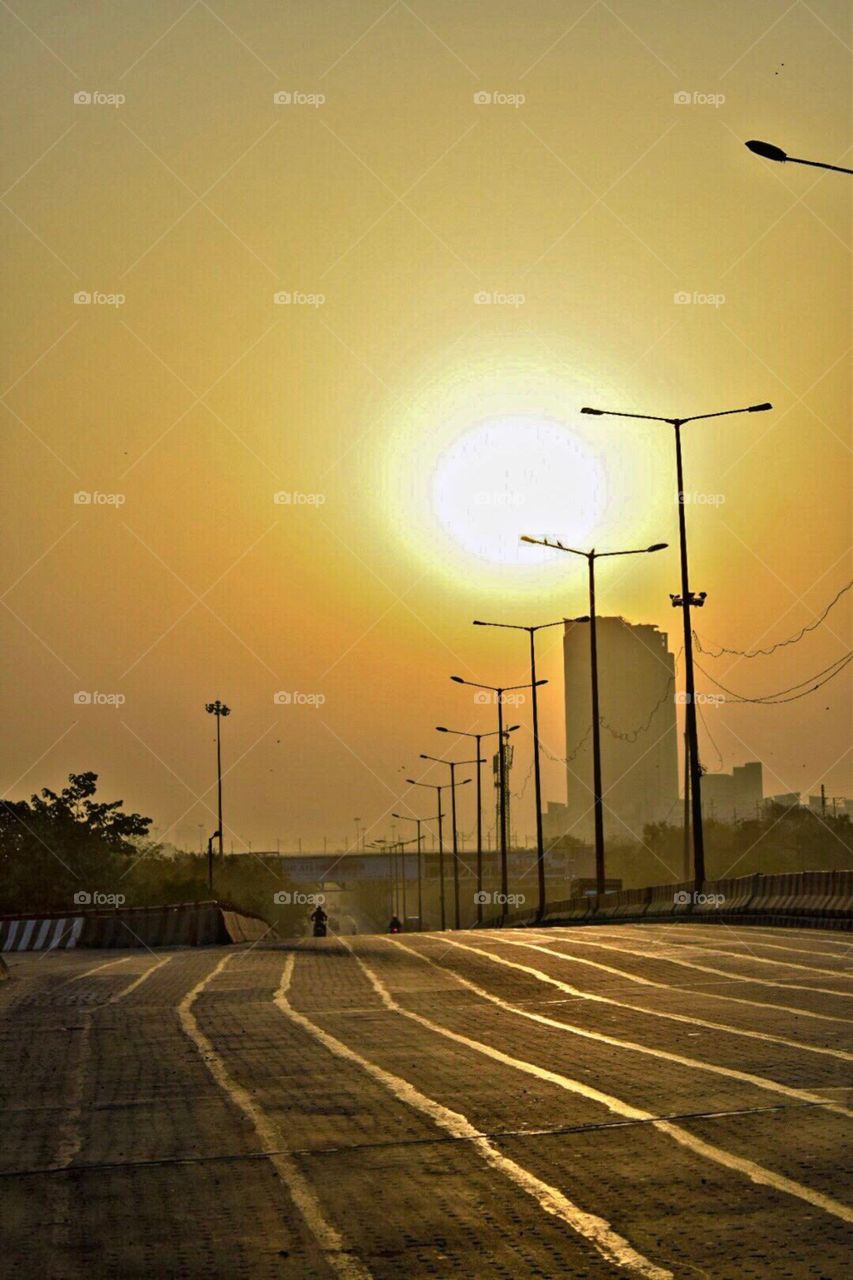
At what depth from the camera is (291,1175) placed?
9797 mm

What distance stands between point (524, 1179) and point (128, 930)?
1754 inches

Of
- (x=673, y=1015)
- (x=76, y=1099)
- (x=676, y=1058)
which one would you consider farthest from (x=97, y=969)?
(x=676, y=1058)

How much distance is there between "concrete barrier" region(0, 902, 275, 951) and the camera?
52469 mm

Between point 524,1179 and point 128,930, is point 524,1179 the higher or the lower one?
the lower one

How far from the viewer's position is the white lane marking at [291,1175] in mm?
7883

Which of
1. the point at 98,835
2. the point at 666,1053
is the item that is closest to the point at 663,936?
the point at 666,1053

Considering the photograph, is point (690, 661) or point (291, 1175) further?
point (690, 661)

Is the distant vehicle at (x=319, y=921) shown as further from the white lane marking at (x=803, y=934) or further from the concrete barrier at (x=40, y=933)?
the white lane marking at (x=803, y=934)

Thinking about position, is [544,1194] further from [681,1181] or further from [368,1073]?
[368,1073]

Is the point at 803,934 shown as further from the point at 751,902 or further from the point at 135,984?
the point at 135,984

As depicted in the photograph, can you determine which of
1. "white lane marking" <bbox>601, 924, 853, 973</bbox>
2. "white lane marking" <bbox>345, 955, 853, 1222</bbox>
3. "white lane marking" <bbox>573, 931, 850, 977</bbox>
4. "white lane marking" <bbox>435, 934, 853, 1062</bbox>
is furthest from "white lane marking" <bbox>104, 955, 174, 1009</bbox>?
"white lane marking" <bbox>601, 924, 853, 973</bbox>

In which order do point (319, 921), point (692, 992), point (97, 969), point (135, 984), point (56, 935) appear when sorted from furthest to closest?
point (319, 921), point (56, 935), point (97, 969), point (135, 984), point (692, 992)

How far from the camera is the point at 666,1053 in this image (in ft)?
47.5

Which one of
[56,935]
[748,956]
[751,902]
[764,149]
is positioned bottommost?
[56,935]
